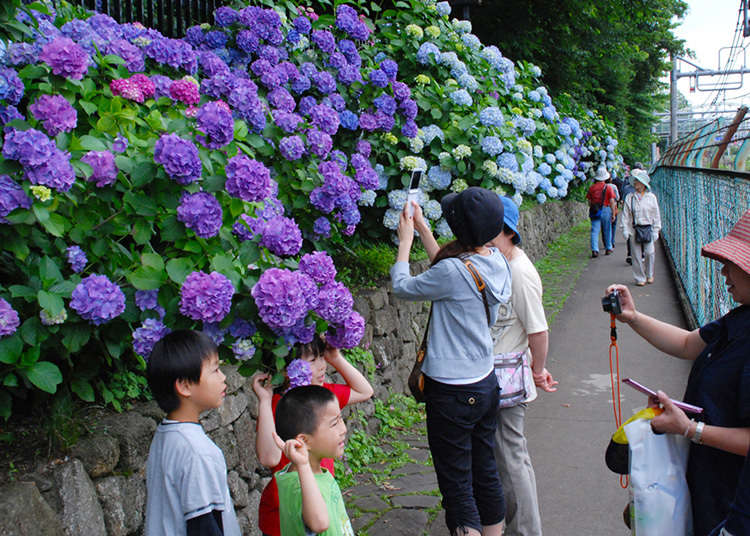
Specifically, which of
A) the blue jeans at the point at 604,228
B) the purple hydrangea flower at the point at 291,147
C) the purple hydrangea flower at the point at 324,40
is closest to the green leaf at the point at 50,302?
the purple hydrangea flower at the point at 291,147

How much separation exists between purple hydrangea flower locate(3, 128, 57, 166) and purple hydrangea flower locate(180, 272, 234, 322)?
0.57 metres

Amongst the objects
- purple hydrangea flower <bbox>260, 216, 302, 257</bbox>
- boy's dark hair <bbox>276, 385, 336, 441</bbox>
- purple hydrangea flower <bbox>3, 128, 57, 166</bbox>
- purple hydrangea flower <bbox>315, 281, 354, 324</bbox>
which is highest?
purple hydrangea flower <bbox>3, 128, 57, 166</bbox>

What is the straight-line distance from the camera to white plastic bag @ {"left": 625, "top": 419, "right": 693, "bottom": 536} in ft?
7.32

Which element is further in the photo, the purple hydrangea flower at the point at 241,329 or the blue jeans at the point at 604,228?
the blue jeans at the point at 604,228

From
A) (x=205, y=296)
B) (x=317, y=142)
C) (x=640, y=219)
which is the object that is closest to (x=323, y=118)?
(x=317, y=142)

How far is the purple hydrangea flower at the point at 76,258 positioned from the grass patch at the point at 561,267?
7198 millimetres

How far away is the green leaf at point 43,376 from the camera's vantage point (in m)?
2.26

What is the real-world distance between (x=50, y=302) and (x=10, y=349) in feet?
0.64

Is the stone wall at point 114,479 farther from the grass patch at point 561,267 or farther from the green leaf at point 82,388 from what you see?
the grass patch at point 561,267

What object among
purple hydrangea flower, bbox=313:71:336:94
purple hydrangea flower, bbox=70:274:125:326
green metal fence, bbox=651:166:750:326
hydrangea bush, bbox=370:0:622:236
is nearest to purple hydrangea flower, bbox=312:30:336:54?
purple hydrangea flower, bbox=313:71:336:94

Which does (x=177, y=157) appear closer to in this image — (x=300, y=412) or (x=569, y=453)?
(x=300, y=412)

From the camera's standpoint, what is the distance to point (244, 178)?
2338 millimetres

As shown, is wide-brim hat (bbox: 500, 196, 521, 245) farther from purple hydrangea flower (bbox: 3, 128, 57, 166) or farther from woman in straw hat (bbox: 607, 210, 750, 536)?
purple hydrangea flower (bbox: 3, 128, 57, 166)

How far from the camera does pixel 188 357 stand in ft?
A: 7.14
